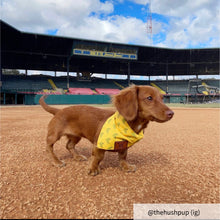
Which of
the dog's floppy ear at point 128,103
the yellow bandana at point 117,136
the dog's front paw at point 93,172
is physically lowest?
the dog's front paw at point 93,172

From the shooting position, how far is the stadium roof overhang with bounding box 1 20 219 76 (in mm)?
30656

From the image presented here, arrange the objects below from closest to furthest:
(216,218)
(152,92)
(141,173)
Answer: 1. (216,218)
2. (152,92)
3. (141,173)

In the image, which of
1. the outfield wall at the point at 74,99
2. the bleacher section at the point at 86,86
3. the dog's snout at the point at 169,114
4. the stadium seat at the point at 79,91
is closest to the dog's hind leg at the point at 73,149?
the dog's snout at the point at 169,114

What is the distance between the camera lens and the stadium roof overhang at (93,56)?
3066 cm

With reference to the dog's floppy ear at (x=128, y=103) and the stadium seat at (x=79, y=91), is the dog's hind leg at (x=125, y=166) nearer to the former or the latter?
the dog's floppy ear at (x=128, y=103)

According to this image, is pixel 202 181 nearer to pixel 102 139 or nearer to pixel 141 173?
pixel 141 173

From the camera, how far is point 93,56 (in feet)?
110

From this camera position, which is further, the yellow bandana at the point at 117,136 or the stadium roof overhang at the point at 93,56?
the stadium roof overhang at the point at 93,56

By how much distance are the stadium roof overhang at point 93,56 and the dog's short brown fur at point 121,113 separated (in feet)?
96.3

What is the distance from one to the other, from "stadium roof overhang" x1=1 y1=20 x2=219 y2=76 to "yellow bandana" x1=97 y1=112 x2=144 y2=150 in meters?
30.1

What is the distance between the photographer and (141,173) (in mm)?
2322

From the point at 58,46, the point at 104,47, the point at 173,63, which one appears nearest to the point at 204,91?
the point at 173,63

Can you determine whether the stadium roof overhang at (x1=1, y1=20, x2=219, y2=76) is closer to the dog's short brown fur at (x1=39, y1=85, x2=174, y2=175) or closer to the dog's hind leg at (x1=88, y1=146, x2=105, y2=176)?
the dog's short brown fur at (x1=39, y1=85, x2=174, y2=175)

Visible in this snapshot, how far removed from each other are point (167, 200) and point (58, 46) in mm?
36174
